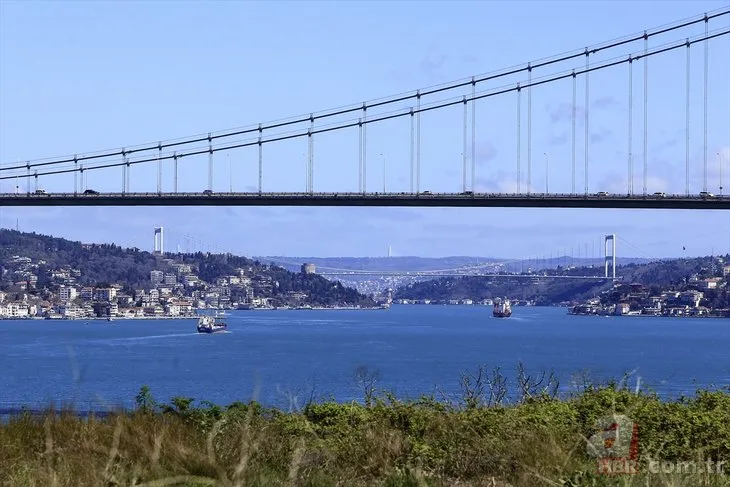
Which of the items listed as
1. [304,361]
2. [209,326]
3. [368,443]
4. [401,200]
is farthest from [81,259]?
[368,443]

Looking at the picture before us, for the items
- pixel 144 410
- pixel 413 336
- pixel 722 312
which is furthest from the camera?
pixel 722 312

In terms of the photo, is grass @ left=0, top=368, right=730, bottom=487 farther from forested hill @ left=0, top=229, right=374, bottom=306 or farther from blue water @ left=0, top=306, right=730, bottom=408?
forested hill @ left=0, top=229, right=374, bottom=306

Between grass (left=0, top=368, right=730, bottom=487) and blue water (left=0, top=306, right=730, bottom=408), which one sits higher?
grass (left=0, top=368, right=730, bottom=487)

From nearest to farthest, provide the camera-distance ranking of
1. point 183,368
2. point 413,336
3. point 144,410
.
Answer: point 144,410
point 183,368
point 413,336

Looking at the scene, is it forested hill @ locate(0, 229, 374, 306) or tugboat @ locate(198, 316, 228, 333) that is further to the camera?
forested hill @ locate(0, 229, 374, 306)

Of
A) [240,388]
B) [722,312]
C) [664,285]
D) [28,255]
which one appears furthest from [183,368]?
[664,285]

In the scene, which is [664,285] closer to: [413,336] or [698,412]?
[413,336]

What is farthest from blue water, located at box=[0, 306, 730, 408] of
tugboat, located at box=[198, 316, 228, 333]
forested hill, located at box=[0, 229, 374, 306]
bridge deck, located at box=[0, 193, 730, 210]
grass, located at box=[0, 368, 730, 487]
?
forested hill, located at box=[0, 229, 374, 306]

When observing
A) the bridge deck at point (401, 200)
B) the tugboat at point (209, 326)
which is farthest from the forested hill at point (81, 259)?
the bridge deck at point (401, 200)

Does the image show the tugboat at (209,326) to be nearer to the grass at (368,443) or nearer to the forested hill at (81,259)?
the forested hill at (81,259)
